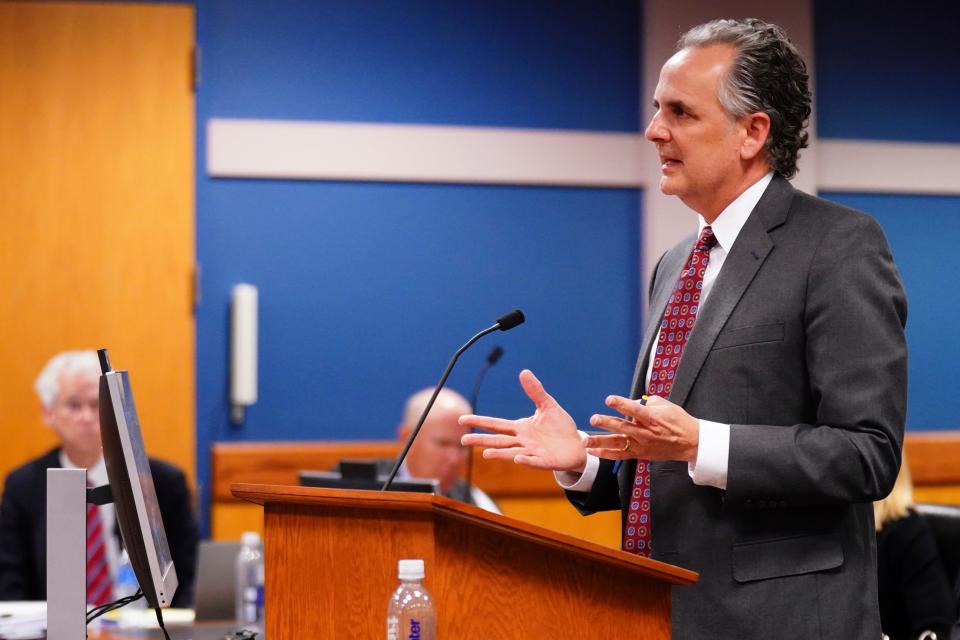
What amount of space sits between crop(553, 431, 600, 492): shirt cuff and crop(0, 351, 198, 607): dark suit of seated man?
6.88ft

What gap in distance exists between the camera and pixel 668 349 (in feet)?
6.75

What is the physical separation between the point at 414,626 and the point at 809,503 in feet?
2.19

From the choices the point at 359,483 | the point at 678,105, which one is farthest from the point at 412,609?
the point at 359,483

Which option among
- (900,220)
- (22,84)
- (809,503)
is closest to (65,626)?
(809,503)

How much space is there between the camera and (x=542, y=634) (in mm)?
1683

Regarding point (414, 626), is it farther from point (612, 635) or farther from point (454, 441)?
point (454, 441)

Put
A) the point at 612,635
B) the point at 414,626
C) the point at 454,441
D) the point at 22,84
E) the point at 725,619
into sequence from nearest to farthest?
the point at 414,626 < the point at 612,635 < the point at 725,619 < the point at 454,441 < the point at 22,84

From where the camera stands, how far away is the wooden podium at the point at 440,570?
1.63 meters

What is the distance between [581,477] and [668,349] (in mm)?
289

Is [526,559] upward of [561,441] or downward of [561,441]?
downward

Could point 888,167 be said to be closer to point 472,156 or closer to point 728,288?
point 472,156

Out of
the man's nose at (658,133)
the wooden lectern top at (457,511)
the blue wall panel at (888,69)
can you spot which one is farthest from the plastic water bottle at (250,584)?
the blue wall panel at (888,69)

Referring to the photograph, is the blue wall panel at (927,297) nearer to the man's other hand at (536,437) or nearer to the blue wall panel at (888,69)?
the blue wall panel at (888,69)

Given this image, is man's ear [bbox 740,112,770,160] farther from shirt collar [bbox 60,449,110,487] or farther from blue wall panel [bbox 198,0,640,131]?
blue wall panel [bbox 198,0,640,131]
